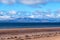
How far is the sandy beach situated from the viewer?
3.90 feet

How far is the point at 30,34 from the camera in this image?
3.98 feet

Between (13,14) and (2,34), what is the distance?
199mm

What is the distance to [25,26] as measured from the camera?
4.02 feet

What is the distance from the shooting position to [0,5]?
119 cm

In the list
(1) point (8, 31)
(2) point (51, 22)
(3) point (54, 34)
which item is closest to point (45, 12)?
(2) point (51, 22)

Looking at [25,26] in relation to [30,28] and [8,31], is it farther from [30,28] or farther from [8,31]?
[8,31]

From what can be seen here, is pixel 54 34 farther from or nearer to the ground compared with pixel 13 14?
nearer to the ground

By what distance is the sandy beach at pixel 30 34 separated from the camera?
1188mm

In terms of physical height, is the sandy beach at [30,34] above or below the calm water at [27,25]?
below

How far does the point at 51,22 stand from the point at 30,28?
20cm

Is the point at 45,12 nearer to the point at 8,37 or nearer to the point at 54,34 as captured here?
the point at 54,34

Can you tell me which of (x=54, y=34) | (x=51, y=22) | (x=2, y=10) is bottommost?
(x=54, y=34)

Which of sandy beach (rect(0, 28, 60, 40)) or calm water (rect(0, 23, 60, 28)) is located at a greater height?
calm water (rect(0, 23, 60, 28))

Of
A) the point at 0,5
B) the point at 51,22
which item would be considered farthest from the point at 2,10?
the point at 51,22
